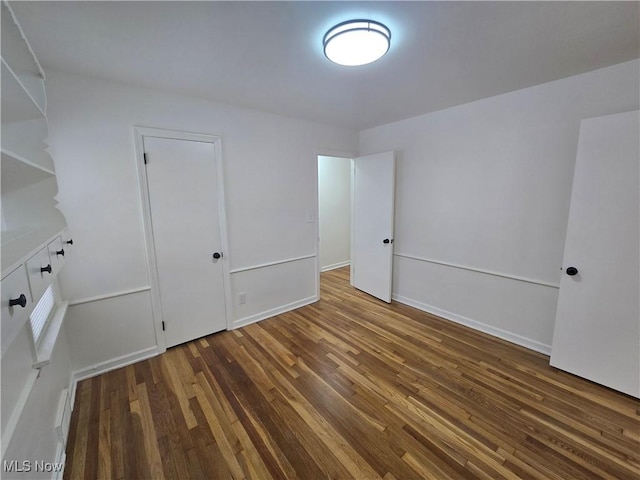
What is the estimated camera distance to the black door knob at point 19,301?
74cm

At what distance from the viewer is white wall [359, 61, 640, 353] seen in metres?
2.16

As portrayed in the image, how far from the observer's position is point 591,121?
192 centimetres

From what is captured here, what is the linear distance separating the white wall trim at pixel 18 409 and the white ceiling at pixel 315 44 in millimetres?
1773

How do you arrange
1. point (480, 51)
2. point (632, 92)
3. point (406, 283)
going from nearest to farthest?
point (480, 51)
point (632, 92)
point (406, 283)

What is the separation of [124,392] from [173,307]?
750 millimetres

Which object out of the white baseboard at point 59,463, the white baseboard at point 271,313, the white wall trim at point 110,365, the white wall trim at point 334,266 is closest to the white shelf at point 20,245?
the white baseboard at point 59,463

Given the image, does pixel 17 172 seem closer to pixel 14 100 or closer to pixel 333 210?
pixel 14 100

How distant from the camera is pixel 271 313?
3.25m

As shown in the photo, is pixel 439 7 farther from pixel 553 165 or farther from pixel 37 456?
pixel 37 456

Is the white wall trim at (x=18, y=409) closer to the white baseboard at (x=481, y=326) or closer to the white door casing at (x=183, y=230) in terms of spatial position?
the white door casing at (x=183, y=230)

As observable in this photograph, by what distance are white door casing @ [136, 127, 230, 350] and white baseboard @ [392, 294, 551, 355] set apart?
2.37 metres

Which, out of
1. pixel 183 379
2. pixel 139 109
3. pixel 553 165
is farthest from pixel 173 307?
pixel 553 165

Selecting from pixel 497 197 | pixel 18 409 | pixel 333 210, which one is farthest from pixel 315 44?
pixel 333 210

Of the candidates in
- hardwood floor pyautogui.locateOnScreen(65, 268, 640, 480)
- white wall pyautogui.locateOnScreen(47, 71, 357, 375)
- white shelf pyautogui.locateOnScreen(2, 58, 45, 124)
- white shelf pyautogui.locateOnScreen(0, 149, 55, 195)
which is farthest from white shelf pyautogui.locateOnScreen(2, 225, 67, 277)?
hardwood floor pyautogui.locateOnScreen(65, 268, 640, 480)
